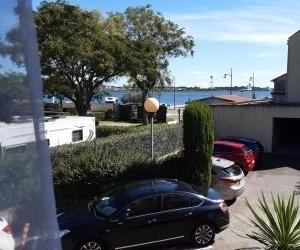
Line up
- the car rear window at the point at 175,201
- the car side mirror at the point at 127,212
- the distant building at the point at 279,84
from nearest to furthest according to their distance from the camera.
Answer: the car side mirror at the point at 127,212, the car rear window at the point at 175,201, the distant building at the point at 279,84

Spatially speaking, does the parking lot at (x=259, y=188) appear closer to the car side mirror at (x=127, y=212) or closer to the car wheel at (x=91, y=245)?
the car side mirror at (x=127, y=212)

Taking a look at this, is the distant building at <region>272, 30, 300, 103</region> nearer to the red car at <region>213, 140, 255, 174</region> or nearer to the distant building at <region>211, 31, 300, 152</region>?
the distant building at <region>211, 31, 300, 152</region>

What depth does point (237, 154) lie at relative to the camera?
68.2ft

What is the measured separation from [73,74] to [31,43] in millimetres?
32038

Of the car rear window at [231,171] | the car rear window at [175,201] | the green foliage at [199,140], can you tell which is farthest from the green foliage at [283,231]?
the car rear window at [231,171]

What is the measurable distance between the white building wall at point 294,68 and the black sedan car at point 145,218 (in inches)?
828

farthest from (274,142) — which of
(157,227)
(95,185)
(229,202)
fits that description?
(157,227)

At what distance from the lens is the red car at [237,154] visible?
20719 millimetres

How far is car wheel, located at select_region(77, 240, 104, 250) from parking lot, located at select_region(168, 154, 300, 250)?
218 cm

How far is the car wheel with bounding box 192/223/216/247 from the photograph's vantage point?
36.7 feet

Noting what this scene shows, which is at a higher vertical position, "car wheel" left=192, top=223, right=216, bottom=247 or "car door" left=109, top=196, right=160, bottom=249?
"car door" left=109, top=196, right=160, bottom=249

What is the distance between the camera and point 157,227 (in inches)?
419

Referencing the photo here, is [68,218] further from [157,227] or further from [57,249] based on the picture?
[57,249]

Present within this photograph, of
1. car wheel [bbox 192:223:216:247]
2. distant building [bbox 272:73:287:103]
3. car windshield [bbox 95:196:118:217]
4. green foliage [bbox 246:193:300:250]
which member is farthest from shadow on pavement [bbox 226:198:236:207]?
distant building [bbox 272:73:287:103]
